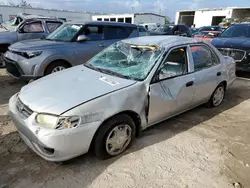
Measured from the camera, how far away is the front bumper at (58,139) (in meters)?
2.37

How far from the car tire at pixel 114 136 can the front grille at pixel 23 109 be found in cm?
84

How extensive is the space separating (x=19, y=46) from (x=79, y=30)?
1588mm

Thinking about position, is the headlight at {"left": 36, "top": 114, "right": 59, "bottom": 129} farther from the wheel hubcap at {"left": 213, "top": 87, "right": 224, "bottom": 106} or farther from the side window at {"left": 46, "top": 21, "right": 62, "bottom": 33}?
the side window at {"left": 46, "top": 21, "right": 62, "bottom": 33}

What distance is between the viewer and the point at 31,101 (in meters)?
2.67

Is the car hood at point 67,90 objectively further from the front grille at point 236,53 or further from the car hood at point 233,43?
the car hood at point 233,43

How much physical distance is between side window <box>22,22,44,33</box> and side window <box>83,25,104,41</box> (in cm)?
296

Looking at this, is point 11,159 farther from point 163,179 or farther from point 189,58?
point 189,58

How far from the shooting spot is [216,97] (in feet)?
15.3

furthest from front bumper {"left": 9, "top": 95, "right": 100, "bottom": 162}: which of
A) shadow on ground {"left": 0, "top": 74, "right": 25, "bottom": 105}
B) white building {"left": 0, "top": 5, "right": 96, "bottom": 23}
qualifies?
white building {"left": 0, "top": 5, "right": 96, "bottom": 23}

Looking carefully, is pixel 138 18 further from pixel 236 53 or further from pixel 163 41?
pixel 163 41

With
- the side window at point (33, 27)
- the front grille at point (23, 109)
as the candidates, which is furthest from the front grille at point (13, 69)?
the side window at point (33, 27)

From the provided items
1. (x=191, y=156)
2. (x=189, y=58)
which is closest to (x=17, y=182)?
(x=191, y=156)

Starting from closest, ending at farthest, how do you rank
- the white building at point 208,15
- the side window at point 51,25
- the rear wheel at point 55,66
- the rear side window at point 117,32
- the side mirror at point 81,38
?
the rear wheel at point 55,66
the side mirror at point 81,38
the rear side window at point 117,32
the side window at point 51,25
the white building at point 208,15

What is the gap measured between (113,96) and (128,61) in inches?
38.6
